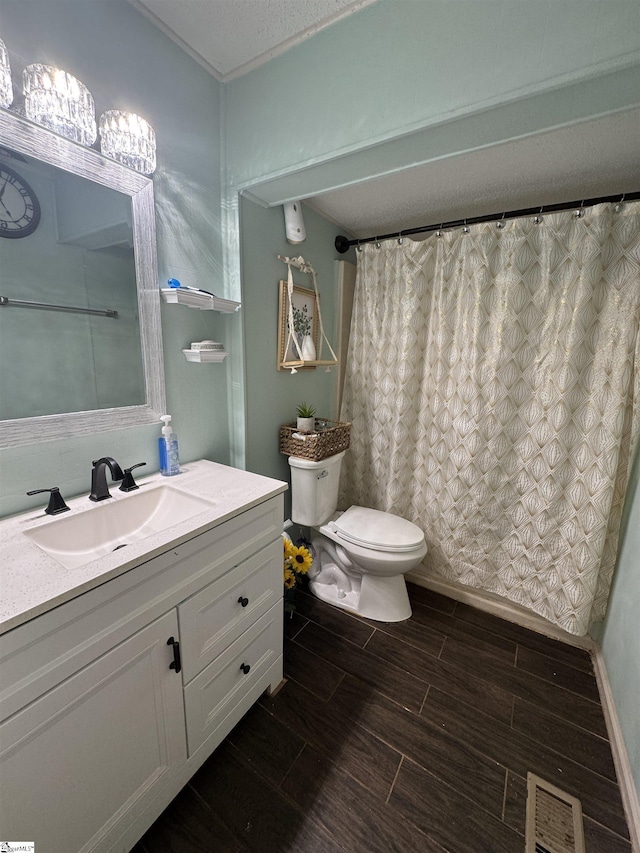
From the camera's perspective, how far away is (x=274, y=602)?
1295 millimetres

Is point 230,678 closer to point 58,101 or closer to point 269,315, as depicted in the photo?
point 269,315

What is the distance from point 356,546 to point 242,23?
81.3 inches

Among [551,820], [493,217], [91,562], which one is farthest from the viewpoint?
[493,217]

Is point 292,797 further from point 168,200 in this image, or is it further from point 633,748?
point 168,200

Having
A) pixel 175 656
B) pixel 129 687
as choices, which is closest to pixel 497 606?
pixel 175 656

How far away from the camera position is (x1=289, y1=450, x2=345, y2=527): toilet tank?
1.78 metres

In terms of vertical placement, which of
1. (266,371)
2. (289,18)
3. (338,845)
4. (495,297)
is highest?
(289,18)

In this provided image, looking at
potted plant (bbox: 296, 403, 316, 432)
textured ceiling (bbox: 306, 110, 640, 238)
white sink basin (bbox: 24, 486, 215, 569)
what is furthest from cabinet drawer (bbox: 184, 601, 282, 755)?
textured ceiling (bbox: 306, 110, 640, 238)

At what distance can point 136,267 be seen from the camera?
3.88ft

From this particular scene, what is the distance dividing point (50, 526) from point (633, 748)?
195 cm

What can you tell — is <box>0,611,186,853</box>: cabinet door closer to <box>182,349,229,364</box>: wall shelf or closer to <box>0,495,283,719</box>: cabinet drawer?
<box>0,495,283,719</box>: cabinet drawer

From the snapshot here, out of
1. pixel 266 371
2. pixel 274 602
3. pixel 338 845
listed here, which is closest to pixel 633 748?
pixel 338 845

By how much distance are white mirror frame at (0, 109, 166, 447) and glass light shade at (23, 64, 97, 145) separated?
27mm

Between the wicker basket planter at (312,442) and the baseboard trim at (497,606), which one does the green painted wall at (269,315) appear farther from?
the baseboard trim at (497,606)
